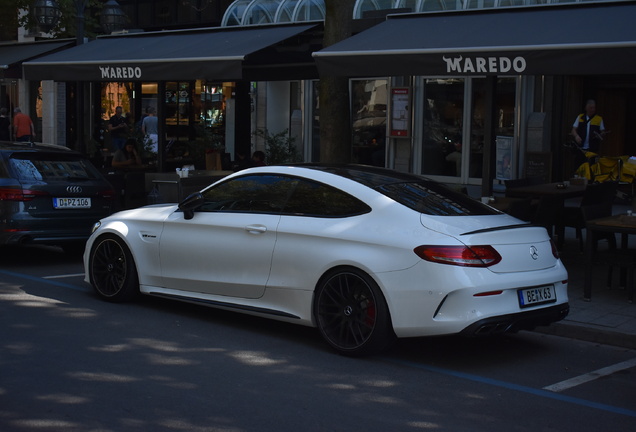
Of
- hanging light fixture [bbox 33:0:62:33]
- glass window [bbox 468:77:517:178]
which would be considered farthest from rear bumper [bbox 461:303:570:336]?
hanging light fixture [bbox 33:0:62:33]

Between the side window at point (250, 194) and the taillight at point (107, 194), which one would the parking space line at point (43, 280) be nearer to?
the taillight at point (107, 194)

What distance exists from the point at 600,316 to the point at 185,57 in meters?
7.23

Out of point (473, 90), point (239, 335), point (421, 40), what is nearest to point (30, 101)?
point (473, 90)

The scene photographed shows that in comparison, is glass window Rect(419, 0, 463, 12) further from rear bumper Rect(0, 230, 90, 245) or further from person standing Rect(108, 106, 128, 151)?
rear bumper Rect(0, 230, 90, 245)

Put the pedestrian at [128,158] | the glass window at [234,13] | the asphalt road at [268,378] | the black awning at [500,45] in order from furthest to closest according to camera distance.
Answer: the glass window at [234,13] → the pedestrian at [128,158] → the black awning at [500,45] → the asphalt road at [268,378]

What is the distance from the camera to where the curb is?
303 inches

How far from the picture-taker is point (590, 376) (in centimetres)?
678

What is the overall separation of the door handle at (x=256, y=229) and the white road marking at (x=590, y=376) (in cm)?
262

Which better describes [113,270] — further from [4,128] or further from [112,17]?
[4,128]

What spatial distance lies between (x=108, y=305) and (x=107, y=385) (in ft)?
9.16

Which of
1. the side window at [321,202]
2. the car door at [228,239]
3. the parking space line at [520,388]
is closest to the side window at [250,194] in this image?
the car door at [228,239]

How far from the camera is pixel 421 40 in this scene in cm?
1104

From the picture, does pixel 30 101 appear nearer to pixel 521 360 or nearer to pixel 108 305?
pixel 108 305

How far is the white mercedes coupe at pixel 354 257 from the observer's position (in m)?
6.59
